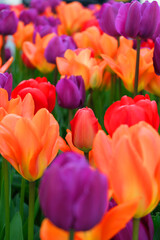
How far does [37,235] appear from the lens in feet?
2.68

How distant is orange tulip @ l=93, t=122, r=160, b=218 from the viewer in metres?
0.39

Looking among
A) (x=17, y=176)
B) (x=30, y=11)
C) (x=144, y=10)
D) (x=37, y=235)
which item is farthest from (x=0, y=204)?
(x=30, y=11)

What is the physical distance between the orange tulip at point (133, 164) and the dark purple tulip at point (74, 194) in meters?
0.05

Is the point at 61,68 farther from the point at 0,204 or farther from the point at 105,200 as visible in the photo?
the point at 105,200

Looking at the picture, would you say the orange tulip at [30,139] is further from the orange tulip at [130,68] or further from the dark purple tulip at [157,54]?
the orange tulip at [130,68]

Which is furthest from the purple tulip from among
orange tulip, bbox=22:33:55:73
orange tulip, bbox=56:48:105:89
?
orange tulip, bbox=22:33:55:73

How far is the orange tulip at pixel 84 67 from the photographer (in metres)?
1.09

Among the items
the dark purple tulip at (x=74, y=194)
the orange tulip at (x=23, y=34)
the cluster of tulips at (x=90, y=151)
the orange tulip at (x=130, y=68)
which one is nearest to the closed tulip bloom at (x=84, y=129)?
the cluster of tulips at (x=90, y=151)

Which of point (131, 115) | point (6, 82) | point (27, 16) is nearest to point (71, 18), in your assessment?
point (27, 16)

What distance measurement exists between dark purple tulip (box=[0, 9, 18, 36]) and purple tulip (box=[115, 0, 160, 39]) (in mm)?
648

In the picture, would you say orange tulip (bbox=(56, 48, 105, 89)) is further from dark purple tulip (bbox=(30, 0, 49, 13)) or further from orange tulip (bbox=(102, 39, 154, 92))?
dark purple tulip (bbox=(30, 0, 49, 13))

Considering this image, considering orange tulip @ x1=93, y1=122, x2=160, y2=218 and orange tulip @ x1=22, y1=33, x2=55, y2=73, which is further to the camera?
orange tulip @ x1=22, y1=33, x2=55, y2=73

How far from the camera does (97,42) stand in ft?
4.74

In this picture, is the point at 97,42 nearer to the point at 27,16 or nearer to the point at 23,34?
the point at 23,34
